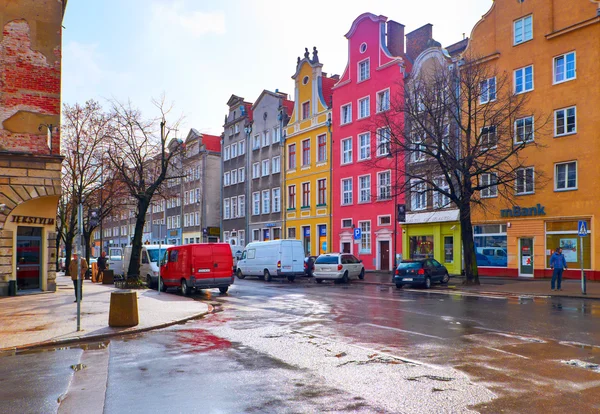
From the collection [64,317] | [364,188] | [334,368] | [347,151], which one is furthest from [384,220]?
[334,368]

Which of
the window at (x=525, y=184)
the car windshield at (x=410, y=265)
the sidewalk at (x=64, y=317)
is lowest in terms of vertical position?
the sidewalk at (x=64, y=317)

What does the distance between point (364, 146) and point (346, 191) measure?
12.9 ft

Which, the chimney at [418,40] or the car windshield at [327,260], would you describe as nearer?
the car windshield at [327,260]

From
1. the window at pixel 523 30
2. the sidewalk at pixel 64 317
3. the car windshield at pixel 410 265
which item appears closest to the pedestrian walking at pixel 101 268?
the sidewalk at pixel 64 317

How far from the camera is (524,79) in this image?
3088 cm

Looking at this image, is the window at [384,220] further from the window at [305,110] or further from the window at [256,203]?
the window at [256,203]

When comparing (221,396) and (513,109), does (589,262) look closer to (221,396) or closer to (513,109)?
(513,109)

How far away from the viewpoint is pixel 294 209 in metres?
49.3

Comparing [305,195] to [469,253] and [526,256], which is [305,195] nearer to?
[526,256]

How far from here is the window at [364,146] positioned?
4119 centimetres

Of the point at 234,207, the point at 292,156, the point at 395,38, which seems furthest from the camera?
the point at 234,207

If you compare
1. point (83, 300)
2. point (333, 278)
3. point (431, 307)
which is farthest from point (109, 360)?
point (333, 278)

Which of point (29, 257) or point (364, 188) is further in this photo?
point (364, 188)

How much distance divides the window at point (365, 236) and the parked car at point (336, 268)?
9.08 m
